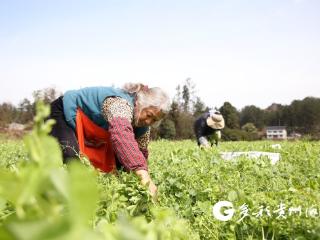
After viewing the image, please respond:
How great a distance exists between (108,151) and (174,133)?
42.8m

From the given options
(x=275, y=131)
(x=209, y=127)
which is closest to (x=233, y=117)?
(x=275, y=131)

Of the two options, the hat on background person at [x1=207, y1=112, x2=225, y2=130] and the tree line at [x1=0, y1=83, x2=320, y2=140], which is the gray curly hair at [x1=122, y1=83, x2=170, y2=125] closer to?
the hat on background person at [x1=207, y1=112, x2=225, y2=130]

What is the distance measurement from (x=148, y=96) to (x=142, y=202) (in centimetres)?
147

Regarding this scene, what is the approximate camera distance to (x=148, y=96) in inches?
151

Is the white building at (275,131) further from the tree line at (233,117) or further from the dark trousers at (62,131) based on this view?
the dark trousers at (62,131)

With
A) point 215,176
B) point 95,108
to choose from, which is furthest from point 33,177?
point 215,176

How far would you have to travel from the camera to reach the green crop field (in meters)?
0.31

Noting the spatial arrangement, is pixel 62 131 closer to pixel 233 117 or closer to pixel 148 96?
pixel 148 96

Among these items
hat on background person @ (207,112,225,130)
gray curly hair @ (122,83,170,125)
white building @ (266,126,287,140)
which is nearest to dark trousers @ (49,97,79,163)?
gray curly hair @ (122,83,170,125)

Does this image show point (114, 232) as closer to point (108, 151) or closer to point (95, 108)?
point (95, 108)

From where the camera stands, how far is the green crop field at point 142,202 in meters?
0.31

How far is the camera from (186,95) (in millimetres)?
69125

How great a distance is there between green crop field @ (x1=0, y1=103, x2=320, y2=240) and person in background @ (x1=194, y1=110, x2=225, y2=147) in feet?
13.4

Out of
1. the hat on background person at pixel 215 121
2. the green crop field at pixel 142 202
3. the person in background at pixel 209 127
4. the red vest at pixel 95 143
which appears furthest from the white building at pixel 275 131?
the red vest at pixel 95 143
